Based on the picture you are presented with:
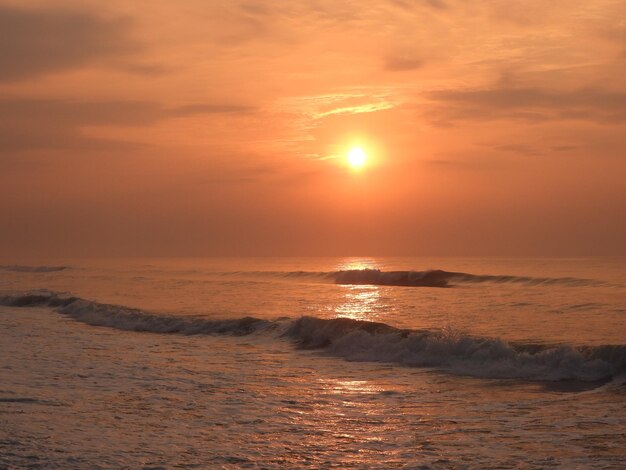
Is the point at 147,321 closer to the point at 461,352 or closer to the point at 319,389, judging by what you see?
the point at 461,352

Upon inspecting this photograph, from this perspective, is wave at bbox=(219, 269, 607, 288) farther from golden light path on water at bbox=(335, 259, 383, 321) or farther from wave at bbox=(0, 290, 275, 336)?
wave at bbox=(0, 290, 275, 336)

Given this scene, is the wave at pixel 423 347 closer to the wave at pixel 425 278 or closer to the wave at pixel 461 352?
the wave at pixel 461 352

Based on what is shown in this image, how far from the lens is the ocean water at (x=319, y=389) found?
A: 382 inches

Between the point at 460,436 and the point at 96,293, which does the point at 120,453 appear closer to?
the point at 460,436

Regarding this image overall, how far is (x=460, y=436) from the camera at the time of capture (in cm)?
1067

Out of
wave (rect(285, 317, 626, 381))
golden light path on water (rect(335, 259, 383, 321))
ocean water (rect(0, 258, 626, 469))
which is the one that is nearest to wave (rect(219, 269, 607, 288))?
golden light path on water (rect(335, 259, 383, 321))

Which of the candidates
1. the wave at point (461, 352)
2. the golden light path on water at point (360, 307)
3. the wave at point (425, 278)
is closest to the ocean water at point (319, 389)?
the wave at point (461, 352)

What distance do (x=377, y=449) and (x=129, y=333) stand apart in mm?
19766

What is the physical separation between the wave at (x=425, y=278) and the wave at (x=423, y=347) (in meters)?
27.0

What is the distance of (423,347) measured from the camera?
20.9 m

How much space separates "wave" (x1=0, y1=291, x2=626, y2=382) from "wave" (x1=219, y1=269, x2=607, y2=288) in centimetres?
2704

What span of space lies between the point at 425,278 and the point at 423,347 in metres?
45.9

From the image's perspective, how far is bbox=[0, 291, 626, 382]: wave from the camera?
17.5 meters

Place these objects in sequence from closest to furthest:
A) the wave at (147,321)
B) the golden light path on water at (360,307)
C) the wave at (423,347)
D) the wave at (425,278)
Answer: the wave at (423,347)
the wave at (147,321)
the golden light path on water at (360,307)
the wave at (425,278)
